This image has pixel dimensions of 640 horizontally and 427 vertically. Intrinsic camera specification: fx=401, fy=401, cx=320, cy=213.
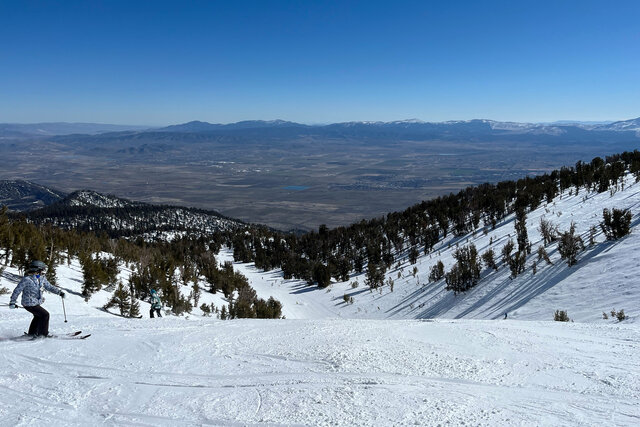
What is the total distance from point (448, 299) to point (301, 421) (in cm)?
1056

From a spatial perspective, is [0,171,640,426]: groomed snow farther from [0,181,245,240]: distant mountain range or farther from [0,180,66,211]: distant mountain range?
[0,180,66,211]: distant mountain range

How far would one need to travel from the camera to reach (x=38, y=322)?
629 cm

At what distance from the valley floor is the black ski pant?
0.28 metres

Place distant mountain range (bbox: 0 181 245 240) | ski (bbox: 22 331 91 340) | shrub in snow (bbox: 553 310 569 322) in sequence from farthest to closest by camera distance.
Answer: distant mountain range (bbox: 0 181 245 240) → shrub in snow (bbox: 553 310 569 322) → ski (bbox: 22 331 91 340)

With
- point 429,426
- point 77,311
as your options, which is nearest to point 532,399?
point 429,426

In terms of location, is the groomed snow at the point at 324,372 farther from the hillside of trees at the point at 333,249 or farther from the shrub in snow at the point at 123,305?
the hillside of trees at the point at 333,249

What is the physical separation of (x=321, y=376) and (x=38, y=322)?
15.3ft

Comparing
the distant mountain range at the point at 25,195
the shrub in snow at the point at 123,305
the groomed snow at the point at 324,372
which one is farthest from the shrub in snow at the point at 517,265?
the distant mountain range at the point at 25,195

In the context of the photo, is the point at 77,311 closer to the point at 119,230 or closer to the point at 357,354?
the point at 357,354

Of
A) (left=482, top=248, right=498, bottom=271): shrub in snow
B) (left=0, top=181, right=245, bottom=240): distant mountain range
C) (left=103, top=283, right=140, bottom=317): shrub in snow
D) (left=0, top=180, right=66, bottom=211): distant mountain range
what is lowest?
(left=0, top=180, right=66, bottom=211): distant mountain range

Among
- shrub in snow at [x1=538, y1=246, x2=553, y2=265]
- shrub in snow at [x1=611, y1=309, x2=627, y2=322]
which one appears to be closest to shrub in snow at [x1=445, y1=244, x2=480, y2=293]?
shrub in snow at [x1=538, y1=246, x2=553, y2=265]

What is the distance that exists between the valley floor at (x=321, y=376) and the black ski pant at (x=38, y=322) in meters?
0.28

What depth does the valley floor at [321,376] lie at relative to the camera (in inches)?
156

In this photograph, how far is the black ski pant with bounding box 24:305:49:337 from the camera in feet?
20.5
